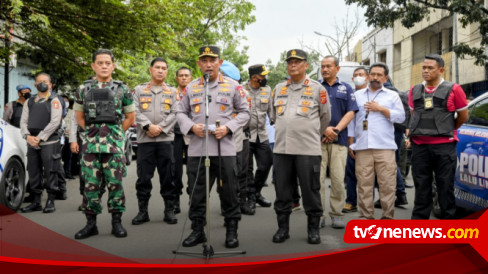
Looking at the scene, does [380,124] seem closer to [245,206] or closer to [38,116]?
[245,206]

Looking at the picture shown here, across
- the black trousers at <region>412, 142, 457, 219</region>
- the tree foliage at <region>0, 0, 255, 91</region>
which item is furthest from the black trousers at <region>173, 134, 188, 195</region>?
the tree foliage at <region>0, 0, 255, 91</region>

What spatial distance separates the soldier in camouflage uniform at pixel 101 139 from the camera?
530 centimetres

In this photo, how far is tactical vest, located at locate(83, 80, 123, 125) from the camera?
5.30 meters

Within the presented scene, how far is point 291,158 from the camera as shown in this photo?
5.20 metres

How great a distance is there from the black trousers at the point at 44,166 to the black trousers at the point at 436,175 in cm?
514

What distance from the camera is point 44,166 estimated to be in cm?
718

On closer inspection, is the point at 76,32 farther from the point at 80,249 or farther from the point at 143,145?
the point at 80,249

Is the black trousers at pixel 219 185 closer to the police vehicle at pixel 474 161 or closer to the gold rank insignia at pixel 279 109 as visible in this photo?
the gold rank insignia at pixel 279 109

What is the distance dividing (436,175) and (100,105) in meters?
3.85

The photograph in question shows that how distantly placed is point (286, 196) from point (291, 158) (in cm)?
42

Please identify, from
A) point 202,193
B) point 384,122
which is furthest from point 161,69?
point 384,122

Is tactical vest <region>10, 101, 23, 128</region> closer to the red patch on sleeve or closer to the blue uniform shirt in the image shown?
the blue uniform shirt

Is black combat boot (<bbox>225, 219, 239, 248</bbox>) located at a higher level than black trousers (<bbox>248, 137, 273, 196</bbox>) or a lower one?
lower

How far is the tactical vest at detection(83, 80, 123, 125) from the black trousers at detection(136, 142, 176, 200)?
96cm
